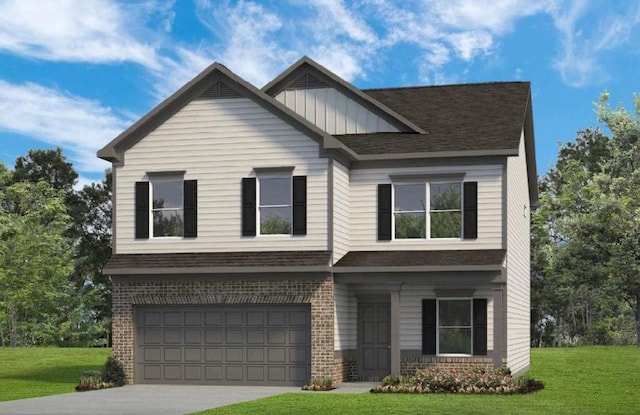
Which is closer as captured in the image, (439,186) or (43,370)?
(439,186)

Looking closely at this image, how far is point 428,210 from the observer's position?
2873 cm

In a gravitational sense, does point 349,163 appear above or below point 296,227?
above

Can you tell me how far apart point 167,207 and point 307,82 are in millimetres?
6592

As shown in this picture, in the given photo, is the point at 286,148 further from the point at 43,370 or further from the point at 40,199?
the point at 40,199

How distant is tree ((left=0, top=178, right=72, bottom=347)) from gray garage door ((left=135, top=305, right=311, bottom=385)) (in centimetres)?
2799

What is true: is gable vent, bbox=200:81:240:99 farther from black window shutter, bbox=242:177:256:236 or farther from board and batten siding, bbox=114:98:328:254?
black window shutter, bbox=242:177:256:236

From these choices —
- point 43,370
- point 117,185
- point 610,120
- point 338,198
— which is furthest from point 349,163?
point 610,120

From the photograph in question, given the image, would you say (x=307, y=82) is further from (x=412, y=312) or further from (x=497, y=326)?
(x=497, y=326)

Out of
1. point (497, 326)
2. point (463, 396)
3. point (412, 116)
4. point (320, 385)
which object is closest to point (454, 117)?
point (412, 116)

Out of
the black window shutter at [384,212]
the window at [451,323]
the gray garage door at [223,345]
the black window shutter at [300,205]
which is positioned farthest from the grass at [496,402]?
the black window shutter at [384,212]

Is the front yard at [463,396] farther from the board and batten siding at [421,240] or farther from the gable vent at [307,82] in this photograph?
the gable vent at [307,82]

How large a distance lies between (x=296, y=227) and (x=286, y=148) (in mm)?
2278

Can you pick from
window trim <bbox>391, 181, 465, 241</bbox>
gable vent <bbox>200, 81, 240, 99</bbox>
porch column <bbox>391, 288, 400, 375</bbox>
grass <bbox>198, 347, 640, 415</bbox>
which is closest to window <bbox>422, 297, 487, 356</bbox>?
porch column <bbox>391, 288, 400, 375</bbox>

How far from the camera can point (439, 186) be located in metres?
28.7
